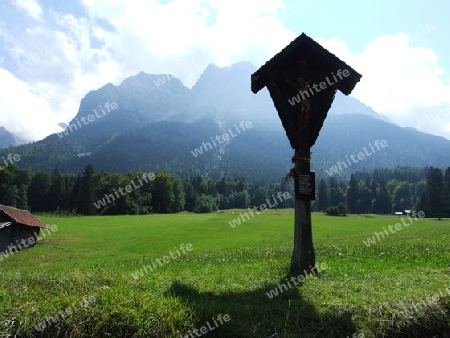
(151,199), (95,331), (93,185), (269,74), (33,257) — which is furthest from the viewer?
(151,199)

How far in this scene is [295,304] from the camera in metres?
7.07

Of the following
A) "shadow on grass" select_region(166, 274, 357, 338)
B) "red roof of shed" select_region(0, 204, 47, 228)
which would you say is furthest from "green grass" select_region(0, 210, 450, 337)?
"red roof of shed" select_region(0, 204, 47, 228)

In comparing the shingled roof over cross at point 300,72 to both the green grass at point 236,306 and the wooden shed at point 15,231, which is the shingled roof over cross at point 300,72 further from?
the wooden shed at point 15,231

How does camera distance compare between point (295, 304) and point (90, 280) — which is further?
point (90, 280)

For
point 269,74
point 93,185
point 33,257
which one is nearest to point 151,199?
point 93,185

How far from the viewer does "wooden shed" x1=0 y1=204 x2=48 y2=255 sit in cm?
4291

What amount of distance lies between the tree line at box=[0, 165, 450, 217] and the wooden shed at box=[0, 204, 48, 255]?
6561 centimetres

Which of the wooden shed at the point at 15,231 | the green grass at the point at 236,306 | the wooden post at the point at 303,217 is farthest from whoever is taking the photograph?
the wooden shed at the point at 15,231

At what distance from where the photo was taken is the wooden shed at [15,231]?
4291cm

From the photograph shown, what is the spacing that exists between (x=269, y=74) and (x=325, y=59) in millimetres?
1813

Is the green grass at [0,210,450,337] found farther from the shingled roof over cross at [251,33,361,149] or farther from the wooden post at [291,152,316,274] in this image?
the shingled roof over cross at [251,33,361,149]

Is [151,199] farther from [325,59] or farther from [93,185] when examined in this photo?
[325,59]

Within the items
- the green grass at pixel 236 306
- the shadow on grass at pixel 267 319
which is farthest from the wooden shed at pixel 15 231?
the shadow on grass at pixel 267 319

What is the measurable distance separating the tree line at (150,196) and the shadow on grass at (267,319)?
10651 centimetres
